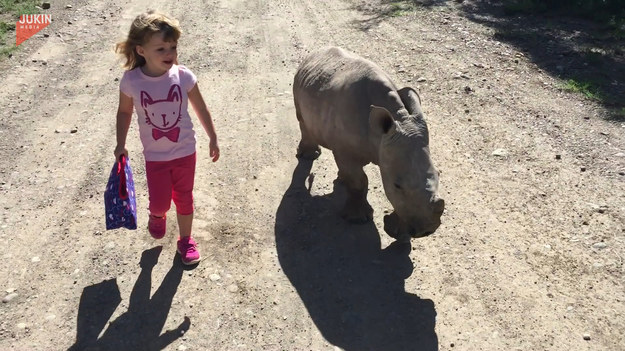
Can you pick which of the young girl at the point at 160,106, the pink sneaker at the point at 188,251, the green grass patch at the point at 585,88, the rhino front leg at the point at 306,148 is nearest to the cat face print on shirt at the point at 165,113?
the young girl at the point at 160,106

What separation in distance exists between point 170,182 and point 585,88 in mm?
6492

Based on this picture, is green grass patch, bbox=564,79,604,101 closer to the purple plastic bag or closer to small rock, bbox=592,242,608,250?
small rock, bbox=592,242,608,250

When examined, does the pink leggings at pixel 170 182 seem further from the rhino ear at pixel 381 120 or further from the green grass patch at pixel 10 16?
the green grass patch at pixel 10 16

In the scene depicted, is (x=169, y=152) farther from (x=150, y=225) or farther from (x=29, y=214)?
(x=29, y=214)

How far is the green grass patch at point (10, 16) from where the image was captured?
10.3 m

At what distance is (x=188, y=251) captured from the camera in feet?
17.5

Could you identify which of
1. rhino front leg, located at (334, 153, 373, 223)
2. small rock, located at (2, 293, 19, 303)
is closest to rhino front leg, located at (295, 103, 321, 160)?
rhino front leg, located at (334, 153, 373, 223)

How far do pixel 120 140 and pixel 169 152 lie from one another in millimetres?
392

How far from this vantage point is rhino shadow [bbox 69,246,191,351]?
14.8ft

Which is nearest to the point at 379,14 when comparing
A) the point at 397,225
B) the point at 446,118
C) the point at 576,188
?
the point at 446,118

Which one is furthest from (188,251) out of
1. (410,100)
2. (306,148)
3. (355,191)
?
(410,100)

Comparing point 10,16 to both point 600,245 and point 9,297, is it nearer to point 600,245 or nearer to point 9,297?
point 9,297

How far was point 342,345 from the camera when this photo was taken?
14.9 feet

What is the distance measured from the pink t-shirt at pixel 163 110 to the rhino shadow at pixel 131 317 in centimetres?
110
